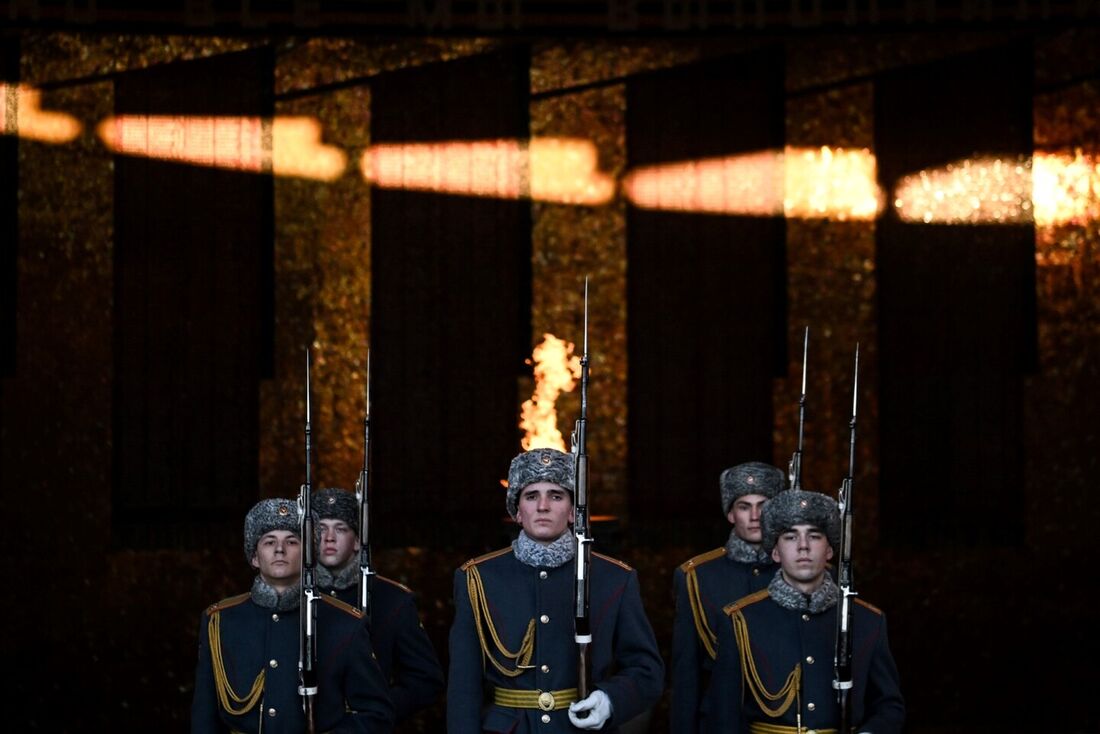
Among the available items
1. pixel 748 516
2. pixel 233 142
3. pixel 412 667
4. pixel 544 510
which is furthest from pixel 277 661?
pixel 233 142

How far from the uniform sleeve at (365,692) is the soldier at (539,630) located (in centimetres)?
32

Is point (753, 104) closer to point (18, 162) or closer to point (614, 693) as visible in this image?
point (18, 162)

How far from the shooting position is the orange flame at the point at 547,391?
366 inches

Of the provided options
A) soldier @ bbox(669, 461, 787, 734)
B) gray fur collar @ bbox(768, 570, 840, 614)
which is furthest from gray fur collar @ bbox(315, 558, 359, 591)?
gray fur collar @ bbox(768, 570, 840, 614)

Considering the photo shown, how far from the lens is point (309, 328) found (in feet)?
30.5

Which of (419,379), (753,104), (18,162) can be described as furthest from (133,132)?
(753,104)

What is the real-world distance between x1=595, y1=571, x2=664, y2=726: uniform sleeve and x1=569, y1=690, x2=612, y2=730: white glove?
0.07 metres

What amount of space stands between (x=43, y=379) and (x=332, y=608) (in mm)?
4888

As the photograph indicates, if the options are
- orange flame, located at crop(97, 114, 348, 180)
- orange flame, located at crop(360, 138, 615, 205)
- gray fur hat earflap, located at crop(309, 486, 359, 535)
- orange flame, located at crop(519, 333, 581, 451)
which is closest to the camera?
gray fur hat earflap, located at crop(309, 486, 359, 535)

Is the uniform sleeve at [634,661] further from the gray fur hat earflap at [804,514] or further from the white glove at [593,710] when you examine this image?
the gray fur hat earflap at [804,514]

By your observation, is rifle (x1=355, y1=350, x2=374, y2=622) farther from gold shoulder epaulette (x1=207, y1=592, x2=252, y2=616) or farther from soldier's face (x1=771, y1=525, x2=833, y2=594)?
soldier's face (x1=771, y1=525, x2=833, y2=594)

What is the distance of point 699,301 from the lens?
950 centimetres

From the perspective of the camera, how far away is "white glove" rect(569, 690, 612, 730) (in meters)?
4.15

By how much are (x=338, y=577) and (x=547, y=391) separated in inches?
151
